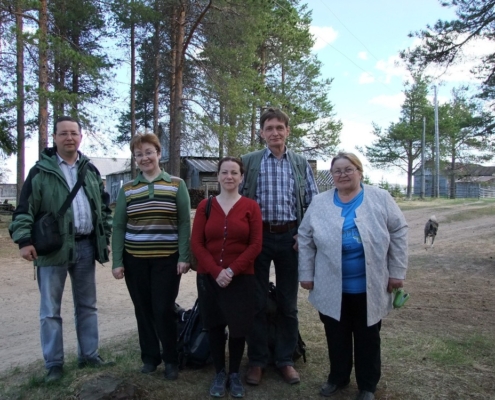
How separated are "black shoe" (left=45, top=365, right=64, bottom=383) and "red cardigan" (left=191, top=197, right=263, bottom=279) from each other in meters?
1.44

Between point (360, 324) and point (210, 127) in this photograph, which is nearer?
point (360, 324)

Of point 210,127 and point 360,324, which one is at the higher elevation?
point 210,127

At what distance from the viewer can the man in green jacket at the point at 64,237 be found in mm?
3547

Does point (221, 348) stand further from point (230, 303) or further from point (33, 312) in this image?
point (33, 312)

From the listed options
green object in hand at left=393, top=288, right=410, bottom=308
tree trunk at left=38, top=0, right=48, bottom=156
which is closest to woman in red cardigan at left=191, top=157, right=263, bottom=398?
green object in hand at left=393, top=288, right=410, bottom=308

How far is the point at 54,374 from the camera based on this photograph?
3.60 meters

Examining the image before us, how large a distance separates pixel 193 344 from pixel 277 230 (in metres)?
1.19

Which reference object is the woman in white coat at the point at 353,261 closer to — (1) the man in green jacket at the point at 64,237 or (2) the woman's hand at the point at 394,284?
(2) the woman's hand at the point at 394,284

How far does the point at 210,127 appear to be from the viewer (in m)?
17.5

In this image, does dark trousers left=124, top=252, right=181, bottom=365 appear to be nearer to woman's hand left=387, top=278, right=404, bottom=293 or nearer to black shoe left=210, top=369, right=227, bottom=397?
black shoe left=210, top=369, right=227, bottom=397

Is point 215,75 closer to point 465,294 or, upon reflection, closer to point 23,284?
point 23,284

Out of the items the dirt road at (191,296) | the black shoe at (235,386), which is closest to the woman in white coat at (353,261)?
the black shoe at (235,386)

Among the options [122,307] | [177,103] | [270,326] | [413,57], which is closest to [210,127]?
[177,103]

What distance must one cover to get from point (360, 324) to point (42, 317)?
246 cm
